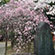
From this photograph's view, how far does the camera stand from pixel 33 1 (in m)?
8.16

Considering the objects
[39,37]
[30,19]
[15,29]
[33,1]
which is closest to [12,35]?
[15,29]

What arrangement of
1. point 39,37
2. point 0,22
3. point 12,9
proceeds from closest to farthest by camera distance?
1. point 39,37
2. point 0,22
3. point 12,9

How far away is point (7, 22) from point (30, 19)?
3.20 ft

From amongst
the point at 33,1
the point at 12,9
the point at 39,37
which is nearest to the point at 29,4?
the point at 33,1

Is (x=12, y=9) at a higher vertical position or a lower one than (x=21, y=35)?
higher

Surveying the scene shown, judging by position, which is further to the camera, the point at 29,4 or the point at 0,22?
the point at 29,4

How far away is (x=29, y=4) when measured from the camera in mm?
8125

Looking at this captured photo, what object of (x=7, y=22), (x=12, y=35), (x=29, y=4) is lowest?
(x=12, y=35)

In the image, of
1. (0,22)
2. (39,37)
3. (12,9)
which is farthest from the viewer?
(12,9)

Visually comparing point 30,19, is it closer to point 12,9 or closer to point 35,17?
point 35,17

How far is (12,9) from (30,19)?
0.99 metres

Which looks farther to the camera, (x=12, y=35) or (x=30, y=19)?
(x=12, y=35)

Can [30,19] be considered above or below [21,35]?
above

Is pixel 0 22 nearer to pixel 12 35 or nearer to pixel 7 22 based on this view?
pixel 7 22
